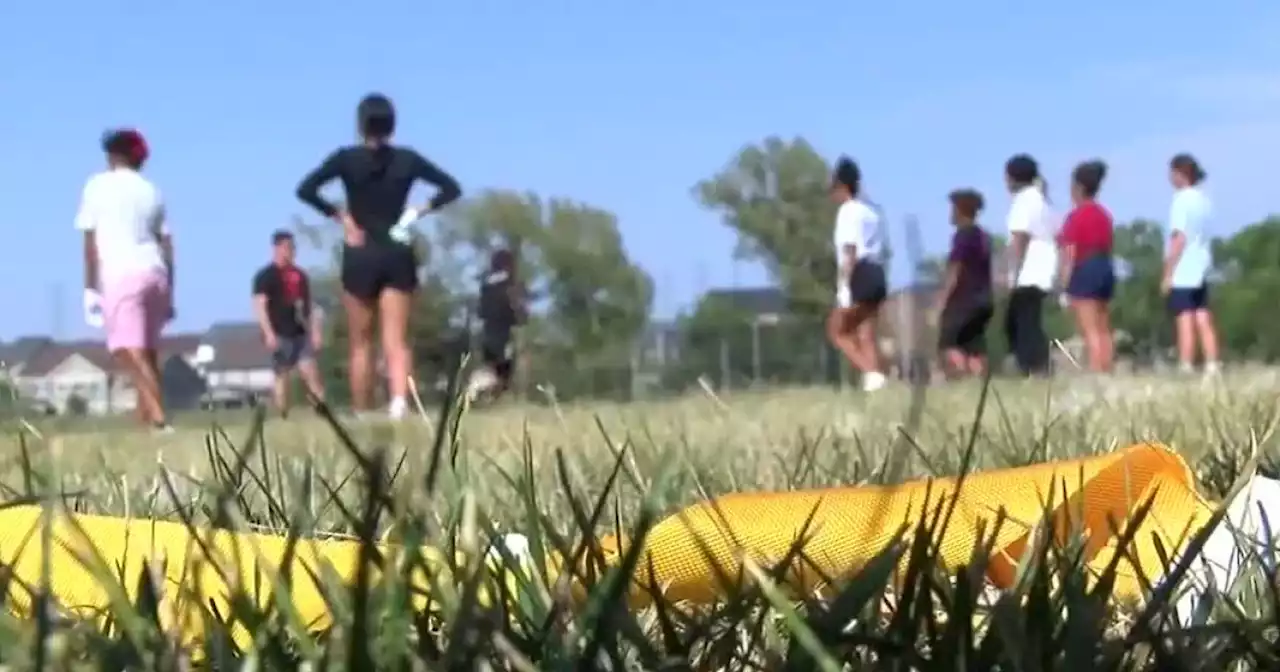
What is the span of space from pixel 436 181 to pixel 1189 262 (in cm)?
528

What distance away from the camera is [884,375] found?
10.8m

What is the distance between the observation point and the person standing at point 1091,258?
11.2m

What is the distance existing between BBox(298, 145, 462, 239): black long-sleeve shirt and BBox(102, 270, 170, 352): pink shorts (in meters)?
0.98

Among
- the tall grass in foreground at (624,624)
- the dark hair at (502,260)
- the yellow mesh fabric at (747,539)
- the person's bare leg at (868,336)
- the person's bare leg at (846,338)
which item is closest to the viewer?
the tall grass in foreground at (624,624)

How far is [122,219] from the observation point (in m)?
8.28

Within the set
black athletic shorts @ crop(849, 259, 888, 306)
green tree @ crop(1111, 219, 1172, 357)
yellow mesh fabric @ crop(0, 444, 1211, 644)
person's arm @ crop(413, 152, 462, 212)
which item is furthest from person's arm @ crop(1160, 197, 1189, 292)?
green tree @ crop(1111, 219, 1172, 357)

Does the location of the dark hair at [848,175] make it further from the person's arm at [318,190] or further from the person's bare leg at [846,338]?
the person's arm at [318,190]

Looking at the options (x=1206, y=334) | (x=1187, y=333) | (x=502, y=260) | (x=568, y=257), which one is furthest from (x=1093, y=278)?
(x=568, y=257)

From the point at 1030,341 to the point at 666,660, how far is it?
11284 millimetres

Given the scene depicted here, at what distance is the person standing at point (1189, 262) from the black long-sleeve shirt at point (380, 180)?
5.01 metres

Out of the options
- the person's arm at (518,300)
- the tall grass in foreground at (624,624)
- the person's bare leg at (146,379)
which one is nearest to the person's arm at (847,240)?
the person's bare leg at (146,379)

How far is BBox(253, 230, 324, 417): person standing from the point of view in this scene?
12938 millimetres

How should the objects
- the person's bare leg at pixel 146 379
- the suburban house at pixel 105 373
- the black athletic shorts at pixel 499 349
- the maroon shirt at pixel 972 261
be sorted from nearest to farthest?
the suburban house at pixel 105 373 < the person's bare leg at pixel 146 379 < the maroon shirt at pixel 972 261 < the black athletic shorts at pixel 499 349

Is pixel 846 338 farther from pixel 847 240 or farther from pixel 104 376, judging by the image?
pixel 104 376
